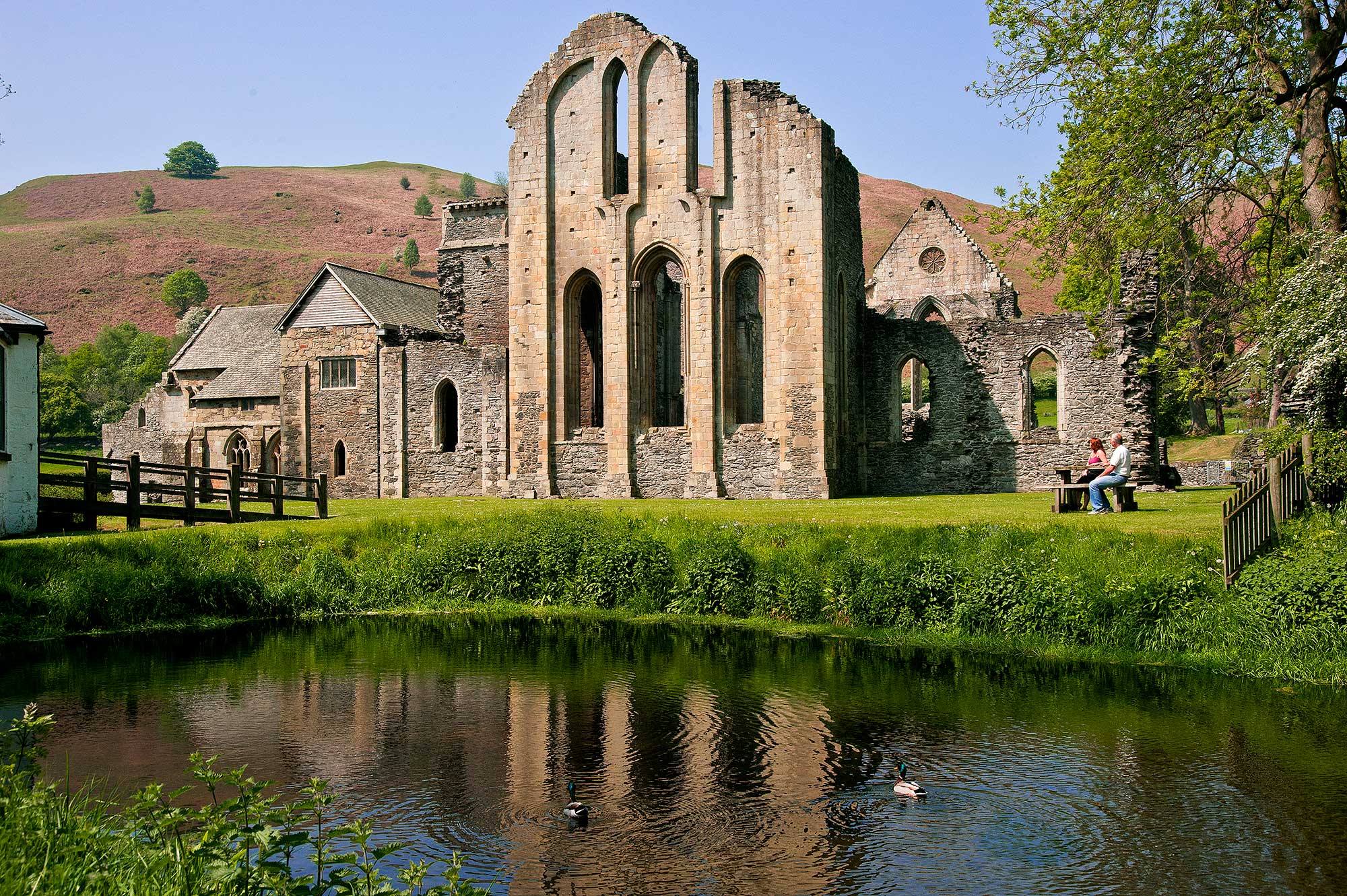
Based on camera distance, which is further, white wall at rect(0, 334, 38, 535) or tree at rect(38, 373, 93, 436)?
tree at rect(38, 373, 93, 436)

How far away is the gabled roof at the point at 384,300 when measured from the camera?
40.4m

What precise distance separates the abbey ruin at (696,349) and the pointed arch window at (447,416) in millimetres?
113

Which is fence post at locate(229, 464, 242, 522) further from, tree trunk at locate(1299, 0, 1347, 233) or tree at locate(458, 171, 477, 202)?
tree at locate(458, 171, 477, 202)

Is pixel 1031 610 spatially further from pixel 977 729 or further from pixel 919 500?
pixel 919 500

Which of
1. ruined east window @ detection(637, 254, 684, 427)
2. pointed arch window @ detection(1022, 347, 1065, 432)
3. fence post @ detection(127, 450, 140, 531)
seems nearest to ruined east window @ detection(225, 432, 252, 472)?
ruined east window @ detection(637, 254, 684, 427)

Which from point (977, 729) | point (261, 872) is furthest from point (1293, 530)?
point (261, 872)

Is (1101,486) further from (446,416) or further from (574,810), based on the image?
(446,416)

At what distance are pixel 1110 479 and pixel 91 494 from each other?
17784 mm

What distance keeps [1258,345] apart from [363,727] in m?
12.5

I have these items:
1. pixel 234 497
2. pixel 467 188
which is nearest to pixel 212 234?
pixel 467 188

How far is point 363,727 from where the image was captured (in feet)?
37.1

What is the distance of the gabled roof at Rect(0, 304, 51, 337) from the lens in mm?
20328

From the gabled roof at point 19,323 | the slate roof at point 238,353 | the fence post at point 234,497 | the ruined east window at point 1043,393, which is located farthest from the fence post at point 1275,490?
the slate roof at point 238,353

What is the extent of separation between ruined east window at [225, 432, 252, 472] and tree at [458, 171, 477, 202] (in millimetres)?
124647
